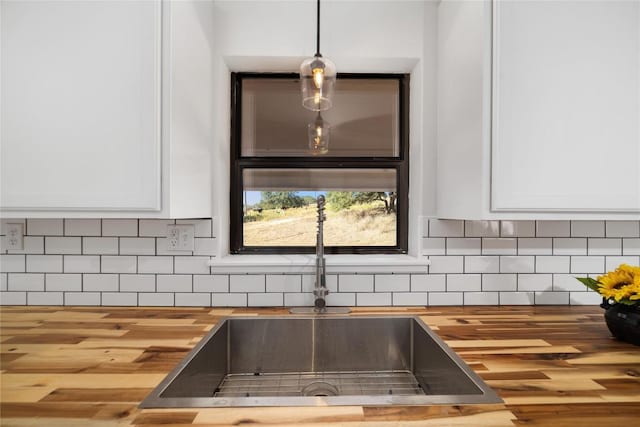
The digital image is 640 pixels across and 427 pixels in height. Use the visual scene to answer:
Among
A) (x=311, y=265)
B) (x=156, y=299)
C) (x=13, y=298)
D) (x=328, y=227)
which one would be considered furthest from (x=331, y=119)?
(x=13, y=298)

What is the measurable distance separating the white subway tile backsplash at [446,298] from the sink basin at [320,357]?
216mm

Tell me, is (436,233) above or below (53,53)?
below

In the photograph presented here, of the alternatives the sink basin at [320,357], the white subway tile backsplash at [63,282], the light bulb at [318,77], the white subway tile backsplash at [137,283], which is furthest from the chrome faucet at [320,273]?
the white subway tile backsplash at [63,282]

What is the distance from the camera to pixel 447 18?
147 cm

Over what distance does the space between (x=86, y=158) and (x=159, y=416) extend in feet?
2.74

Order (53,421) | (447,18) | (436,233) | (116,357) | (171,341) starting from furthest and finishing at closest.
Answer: (436,233) < (447,18) < (171,341) < (116,357) < (53,421)

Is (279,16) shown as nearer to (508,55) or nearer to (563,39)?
(508,55)

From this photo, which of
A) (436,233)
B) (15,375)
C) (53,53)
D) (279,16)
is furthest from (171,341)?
(279,16)

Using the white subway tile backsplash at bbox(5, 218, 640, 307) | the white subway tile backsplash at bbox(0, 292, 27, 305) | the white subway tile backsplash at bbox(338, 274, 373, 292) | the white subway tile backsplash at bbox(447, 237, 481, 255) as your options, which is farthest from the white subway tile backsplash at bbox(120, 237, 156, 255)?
the white subway tile backsplash at bbox(447, 237, 481, 255)

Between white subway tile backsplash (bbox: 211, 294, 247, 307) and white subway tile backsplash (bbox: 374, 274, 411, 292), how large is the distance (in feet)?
1.84

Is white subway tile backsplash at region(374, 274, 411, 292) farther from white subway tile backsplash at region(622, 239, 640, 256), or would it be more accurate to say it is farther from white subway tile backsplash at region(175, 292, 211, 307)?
white subway tile backsplash at region(622, 239, 640, 256)

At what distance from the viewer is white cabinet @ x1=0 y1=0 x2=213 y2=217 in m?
1.16

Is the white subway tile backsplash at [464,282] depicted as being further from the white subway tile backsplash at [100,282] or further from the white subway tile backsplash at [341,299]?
the white subway tile backsplash at [100,282]

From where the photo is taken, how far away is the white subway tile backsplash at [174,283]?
154 centimetres
